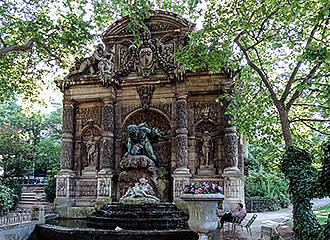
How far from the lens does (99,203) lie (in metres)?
14.5

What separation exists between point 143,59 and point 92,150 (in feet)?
16.5

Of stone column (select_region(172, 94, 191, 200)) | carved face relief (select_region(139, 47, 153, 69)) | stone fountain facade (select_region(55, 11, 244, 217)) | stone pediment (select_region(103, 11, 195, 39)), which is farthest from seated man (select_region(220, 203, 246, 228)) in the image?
stone pediment (select_region(103, 11, 195, 39))

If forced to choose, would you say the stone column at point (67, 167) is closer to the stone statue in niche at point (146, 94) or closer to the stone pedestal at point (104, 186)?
the stone pedestal at point (104, 186)

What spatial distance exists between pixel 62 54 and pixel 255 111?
7.77m

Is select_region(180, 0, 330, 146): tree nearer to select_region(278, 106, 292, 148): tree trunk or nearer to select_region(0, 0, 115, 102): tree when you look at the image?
select_region(278, 106, 292, 148): tree trunk

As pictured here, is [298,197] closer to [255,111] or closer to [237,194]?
[255,111]

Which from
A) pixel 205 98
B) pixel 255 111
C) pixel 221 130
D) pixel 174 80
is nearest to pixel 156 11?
pixel 174 80

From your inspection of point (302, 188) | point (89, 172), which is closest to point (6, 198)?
point (89, 172)

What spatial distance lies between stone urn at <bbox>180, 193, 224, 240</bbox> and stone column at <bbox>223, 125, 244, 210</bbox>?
231 inches

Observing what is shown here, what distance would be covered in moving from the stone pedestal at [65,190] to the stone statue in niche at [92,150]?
1023 mm

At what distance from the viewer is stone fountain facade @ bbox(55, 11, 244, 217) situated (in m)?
14.5

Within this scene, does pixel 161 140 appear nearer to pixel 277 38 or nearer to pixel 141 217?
pixel 141 217

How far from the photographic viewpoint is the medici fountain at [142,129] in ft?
45.7

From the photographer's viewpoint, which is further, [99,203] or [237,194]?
[99,203]
